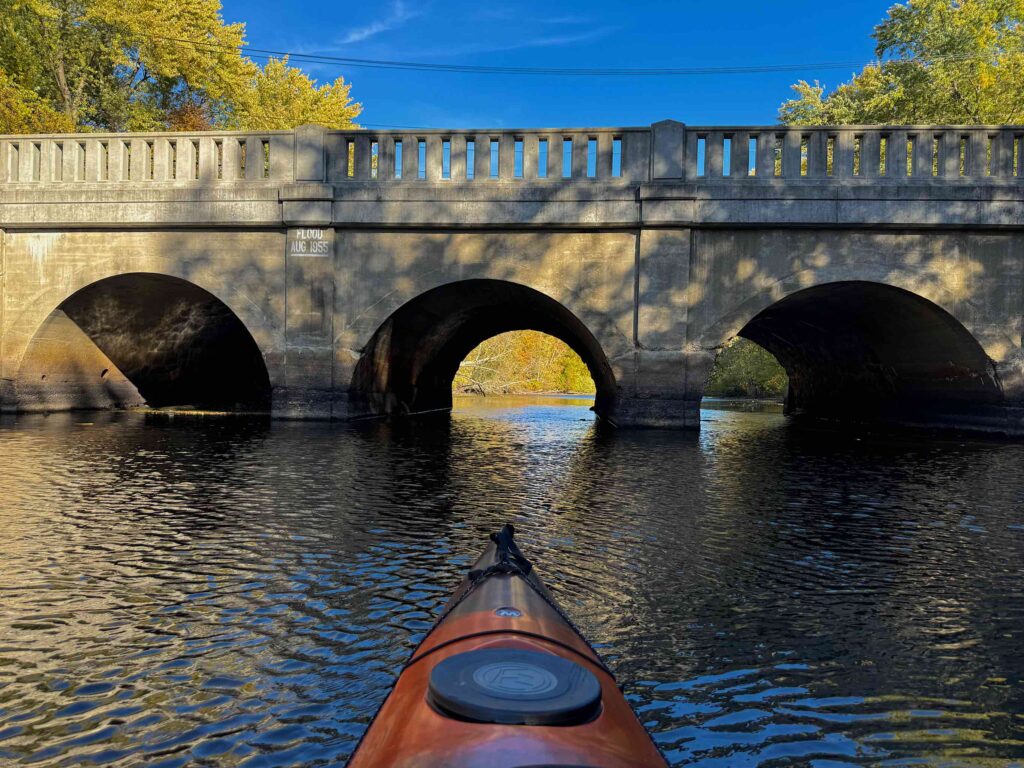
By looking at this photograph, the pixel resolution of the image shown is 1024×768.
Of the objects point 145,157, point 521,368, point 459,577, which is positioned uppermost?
point 145,157

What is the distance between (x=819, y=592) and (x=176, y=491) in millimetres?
7148

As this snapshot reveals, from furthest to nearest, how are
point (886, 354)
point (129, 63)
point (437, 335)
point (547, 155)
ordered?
point (129, 63) → point (437, 335) → point (886, 354) → point (547, 155)

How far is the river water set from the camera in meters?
3.26

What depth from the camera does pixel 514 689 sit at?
2195 millimetres

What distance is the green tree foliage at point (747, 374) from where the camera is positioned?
146 ft

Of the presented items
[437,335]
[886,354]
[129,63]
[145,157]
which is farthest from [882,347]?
[129,63]

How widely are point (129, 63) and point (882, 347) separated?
3327 cm

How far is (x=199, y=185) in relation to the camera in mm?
17609

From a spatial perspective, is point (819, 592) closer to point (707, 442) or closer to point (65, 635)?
point (65, 635)

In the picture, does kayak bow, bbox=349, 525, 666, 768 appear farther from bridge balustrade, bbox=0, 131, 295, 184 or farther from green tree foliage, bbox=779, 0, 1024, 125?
green tree foliage, bbox=779, 0, 1024, 125

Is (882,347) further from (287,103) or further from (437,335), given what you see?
(287,103)

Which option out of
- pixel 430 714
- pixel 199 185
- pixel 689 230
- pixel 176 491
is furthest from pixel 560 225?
pixel 430 714

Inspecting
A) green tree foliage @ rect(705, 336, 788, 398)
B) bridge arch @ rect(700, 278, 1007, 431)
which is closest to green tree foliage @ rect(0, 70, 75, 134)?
bridge arch @ rect(700, 278, 1007, 431)

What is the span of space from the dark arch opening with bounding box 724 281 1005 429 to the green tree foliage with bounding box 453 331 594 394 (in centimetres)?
2335
